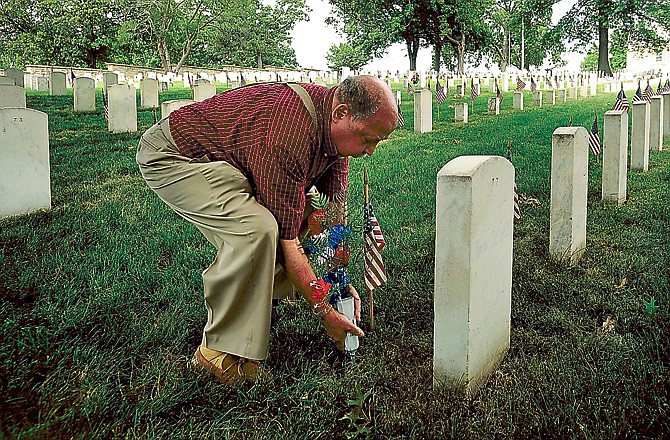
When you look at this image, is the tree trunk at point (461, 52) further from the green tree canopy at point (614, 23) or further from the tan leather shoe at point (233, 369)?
the tan leather shoe at point (233, 369)

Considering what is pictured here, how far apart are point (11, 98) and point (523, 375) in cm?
1029

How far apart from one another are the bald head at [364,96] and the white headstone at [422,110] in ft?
36.2

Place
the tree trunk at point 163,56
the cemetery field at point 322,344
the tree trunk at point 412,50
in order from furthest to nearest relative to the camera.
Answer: the tree trunk at point 412,50 < the tree trunk at point 163,56 < the cemetery field at point 322,344

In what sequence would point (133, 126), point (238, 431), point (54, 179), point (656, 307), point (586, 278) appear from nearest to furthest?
point (238, 431), point (656, 307), point (586, 278), point (54, 179), point (133, 126)

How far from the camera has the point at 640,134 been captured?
8.28 meters

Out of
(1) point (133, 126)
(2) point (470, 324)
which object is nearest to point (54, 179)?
(1) point (133, 126)

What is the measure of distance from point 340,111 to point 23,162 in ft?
15.7

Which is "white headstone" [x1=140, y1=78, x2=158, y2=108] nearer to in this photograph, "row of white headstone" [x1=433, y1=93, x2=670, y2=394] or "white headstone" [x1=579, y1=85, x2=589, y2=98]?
"row of white headstone" [x1=433, y1=93, x2=670, y2=394]

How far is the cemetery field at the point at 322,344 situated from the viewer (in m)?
2.76

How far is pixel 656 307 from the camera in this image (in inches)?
151

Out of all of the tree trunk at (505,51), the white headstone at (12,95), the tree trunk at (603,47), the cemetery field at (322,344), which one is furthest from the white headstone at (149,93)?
the tree trunk at (505,51)

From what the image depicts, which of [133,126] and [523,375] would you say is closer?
[523,375]

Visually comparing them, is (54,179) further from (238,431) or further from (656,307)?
(656,307)

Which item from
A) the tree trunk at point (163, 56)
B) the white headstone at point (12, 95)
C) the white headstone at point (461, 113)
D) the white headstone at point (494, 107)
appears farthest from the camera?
the tree trunk at point (163, 56)
